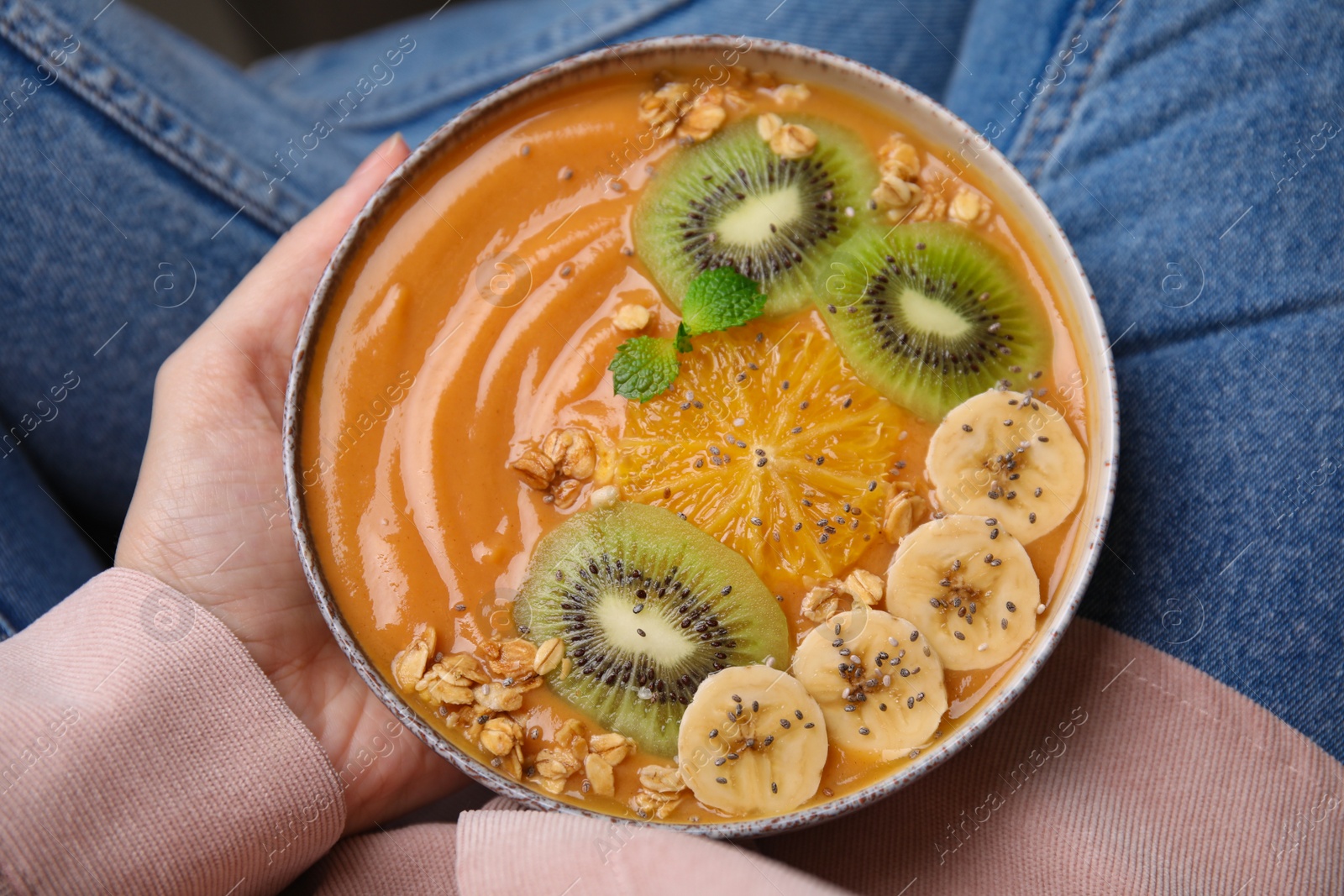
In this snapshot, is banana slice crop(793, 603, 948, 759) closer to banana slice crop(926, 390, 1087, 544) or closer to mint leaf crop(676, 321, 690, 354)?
banana slice crop(926, 390, 1087, 544)

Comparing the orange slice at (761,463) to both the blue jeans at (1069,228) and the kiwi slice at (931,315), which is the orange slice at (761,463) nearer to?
the kiwi slice at (931,315)

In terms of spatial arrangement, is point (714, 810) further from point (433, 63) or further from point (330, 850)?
point (433, 63)

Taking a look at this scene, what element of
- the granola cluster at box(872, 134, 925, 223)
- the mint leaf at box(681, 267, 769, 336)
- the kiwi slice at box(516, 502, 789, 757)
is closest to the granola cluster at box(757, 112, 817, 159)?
the granola cluster at box(872, 134, 925, 223)

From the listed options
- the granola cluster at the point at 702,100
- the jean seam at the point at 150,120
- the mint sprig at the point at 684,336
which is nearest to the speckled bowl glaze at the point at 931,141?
the granola cluster at the point at 702,100

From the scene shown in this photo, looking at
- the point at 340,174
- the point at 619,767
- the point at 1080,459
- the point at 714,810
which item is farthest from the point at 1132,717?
the point at 340,174

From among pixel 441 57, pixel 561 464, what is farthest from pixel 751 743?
pixel 441 57

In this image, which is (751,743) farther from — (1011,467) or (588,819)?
(1011,467)
